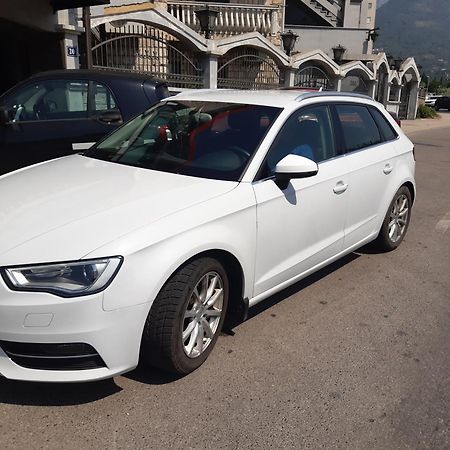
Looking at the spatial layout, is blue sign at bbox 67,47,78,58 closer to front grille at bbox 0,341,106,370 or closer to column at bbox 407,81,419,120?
front grille at bbox 0,341,106,370

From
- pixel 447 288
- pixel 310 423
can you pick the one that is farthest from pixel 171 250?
pixel 447 288

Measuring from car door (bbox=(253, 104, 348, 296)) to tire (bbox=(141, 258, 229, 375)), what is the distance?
367mm

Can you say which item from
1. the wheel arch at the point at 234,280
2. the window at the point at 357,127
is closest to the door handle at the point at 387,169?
the window at the point at 357,127

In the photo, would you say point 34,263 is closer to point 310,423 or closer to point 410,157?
point 310,423

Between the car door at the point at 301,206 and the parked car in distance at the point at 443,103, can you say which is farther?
the parked car in distance at the point at 443,103

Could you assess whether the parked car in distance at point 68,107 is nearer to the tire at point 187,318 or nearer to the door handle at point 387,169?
the door handle at point 387,169

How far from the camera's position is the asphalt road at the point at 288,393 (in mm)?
2557

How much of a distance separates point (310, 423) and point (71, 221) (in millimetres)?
1633

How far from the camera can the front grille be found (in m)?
2.52

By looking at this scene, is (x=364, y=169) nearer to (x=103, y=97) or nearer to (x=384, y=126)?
(x=384, y=126)

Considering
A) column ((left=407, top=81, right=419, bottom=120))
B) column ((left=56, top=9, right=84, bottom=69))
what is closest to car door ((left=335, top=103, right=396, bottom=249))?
column ((left=56, top=9, right=84, bottom=69))

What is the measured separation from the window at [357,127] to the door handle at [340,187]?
38 cm

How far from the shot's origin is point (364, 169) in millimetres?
4340

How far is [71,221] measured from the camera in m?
2.70
